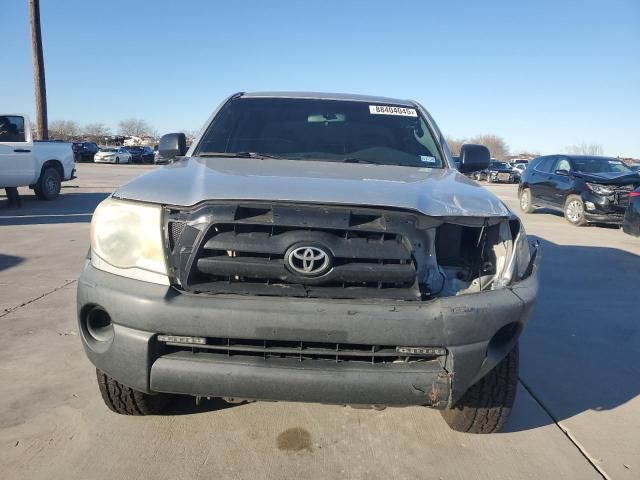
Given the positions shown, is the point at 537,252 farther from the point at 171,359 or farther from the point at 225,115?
the point at 225,115

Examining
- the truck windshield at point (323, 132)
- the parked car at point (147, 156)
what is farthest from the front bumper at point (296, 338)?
the parked car at point (147, 156)

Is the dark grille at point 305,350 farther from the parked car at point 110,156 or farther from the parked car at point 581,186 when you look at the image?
the parked car at point 110,156

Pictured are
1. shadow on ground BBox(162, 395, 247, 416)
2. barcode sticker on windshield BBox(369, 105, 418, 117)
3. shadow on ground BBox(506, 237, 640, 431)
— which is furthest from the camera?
barcode sticker on windshield BBox(369, 105, 418, 117)

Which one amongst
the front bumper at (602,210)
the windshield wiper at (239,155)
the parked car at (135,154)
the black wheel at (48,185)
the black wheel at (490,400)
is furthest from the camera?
the parked car at (135,154)

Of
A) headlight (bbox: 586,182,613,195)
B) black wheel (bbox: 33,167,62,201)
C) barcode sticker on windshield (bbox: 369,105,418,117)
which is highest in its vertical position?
barcode sticker on windshield (bbox: 369,105,418,117)

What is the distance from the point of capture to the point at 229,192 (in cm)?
219

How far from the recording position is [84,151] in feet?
131

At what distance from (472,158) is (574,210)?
9037mm

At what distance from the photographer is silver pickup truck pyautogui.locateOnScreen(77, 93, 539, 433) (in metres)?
2.04

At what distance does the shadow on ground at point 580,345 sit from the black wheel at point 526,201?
24.8ft

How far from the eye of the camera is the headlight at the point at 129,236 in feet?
7.19

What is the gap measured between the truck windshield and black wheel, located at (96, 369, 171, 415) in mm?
1518

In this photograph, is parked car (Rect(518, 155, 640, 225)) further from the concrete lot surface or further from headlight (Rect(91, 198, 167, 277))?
headlight (Rect(91, 198, 167, 277))

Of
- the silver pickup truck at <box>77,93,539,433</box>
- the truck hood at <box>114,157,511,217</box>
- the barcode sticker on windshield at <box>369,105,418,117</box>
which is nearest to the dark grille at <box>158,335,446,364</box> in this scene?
the silver pickup truck at <box>77,93,539,433</box>
